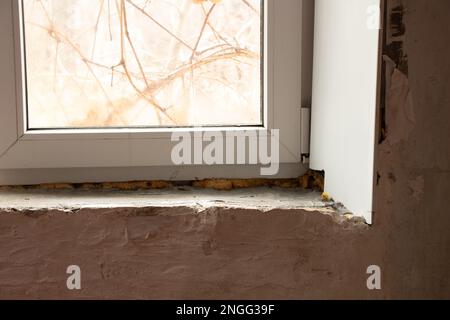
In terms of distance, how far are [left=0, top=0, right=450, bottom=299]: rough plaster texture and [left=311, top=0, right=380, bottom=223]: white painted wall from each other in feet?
0.19

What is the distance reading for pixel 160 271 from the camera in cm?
80

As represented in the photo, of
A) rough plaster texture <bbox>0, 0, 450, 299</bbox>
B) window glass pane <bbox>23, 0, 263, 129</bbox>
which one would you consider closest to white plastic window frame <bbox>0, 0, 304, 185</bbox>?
window glass pane <bbox>23, 0, 263, 129</bbox>

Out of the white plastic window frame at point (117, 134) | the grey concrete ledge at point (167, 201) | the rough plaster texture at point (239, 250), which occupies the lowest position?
the rough plaster texture at point (239, 250)

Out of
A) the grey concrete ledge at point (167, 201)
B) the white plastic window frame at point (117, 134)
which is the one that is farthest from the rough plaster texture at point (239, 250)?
the white plastic window frame at point (117, 134)

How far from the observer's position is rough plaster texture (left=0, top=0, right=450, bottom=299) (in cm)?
76

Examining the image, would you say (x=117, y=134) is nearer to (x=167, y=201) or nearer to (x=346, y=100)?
(x=167, y=201)

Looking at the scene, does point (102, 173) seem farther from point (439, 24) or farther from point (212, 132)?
point (439, 24)

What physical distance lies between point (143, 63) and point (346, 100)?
38 centimetres

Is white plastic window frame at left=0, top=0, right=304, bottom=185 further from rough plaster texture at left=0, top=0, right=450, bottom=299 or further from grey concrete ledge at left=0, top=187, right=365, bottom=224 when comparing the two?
rough plaster texture at left=0, top=0, right=450, bottom=299

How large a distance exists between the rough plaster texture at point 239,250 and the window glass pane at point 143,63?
0.78 ft

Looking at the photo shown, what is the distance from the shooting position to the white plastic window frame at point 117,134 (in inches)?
35.8

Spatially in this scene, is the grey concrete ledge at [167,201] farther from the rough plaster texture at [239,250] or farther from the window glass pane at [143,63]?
the window glass pane at [143,63]

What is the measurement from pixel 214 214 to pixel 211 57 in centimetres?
32
